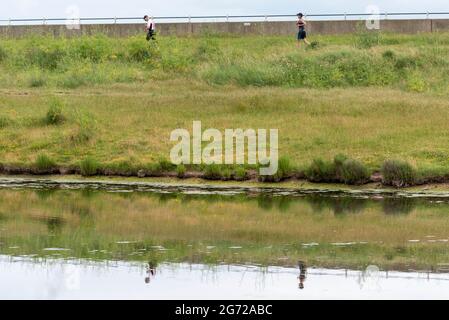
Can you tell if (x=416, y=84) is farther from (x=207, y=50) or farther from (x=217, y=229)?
(x=217, y=229)

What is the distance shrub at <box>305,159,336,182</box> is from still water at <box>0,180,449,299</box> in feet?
4.04

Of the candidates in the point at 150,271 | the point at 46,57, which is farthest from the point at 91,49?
the point at 150,271

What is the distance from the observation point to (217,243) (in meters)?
25.8

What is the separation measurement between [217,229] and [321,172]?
24.5 feet

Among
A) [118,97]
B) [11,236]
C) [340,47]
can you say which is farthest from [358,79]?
[11,236]

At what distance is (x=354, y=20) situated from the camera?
60.7 meters

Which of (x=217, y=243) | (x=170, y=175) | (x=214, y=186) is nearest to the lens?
(x=217, y=243)

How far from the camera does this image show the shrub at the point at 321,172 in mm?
34594

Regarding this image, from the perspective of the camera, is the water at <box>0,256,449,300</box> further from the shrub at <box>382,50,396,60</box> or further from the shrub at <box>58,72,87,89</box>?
the shrub at <box>382,50,396,60</box>

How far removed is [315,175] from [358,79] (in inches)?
549

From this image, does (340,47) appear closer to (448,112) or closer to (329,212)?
(448,112)

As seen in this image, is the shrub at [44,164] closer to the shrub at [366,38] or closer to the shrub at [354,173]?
the shrub at [354,173]

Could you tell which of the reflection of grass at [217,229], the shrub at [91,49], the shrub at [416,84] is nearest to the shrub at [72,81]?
the shrub at [91,49]
